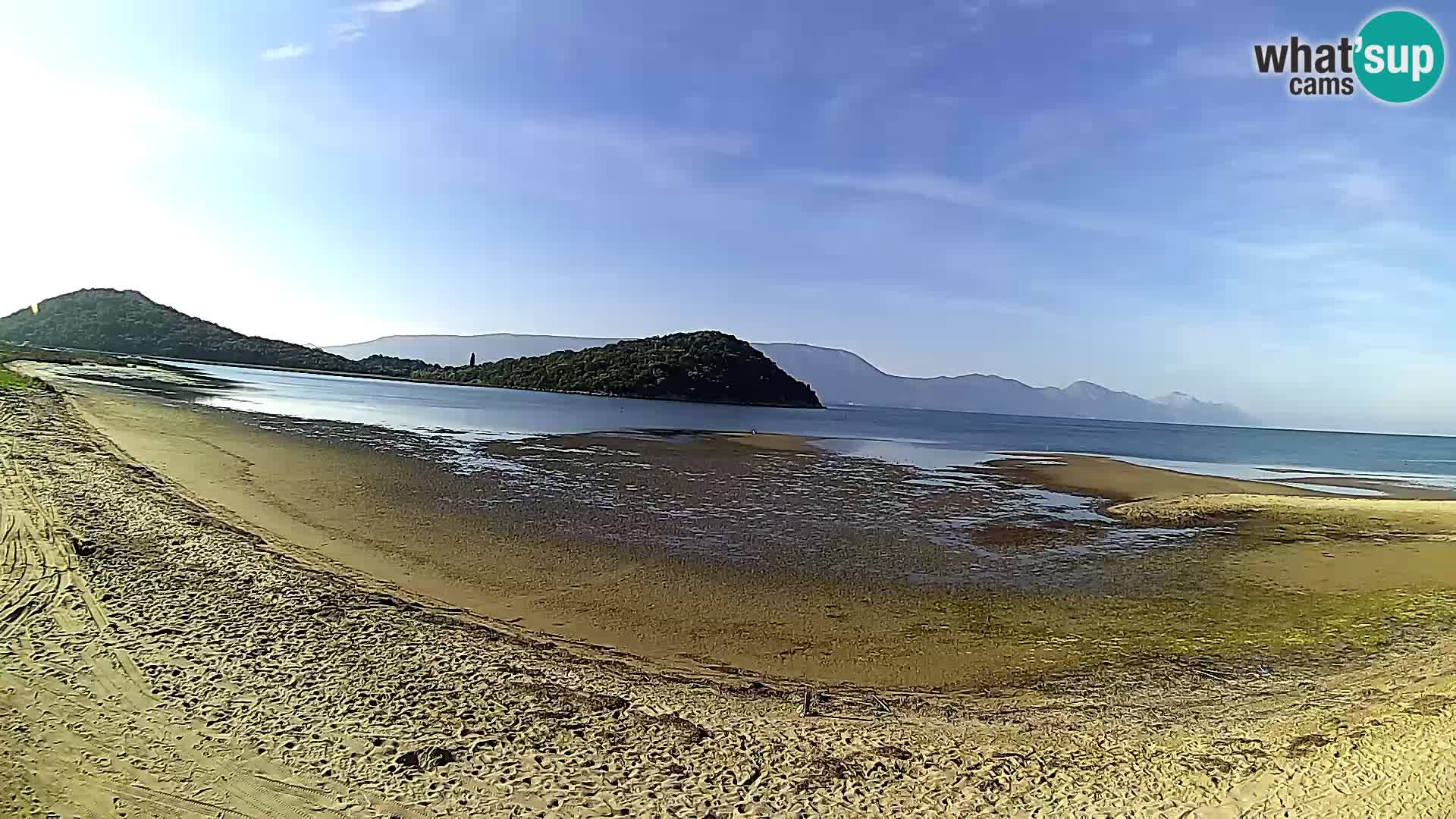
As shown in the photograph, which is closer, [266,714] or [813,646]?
[266,714]

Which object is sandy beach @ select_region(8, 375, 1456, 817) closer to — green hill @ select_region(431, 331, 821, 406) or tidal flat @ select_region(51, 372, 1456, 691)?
tidal flat @ select_region(51, 372, 1456, 691)

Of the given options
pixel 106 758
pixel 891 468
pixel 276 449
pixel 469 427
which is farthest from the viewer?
pixel 469 427

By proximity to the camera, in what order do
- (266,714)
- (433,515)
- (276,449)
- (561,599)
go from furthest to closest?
(276,449) → (433,515) → (561,599) → (266,714)

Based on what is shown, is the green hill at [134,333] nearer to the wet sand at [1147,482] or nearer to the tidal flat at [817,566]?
the tidal flat at [817,566]

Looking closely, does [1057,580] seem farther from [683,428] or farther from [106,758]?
[683,428]

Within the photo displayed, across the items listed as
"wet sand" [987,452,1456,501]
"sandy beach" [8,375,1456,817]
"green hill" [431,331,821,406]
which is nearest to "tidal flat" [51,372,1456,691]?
"sandy beach" [8,375,1456,817]

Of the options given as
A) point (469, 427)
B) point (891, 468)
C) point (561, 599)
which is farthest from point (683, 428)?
point (561, 599)

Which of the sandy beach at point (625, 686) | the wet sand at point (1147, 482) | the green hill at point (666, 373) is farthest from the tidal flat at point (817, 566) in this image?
the green hill at point (666, 373)
